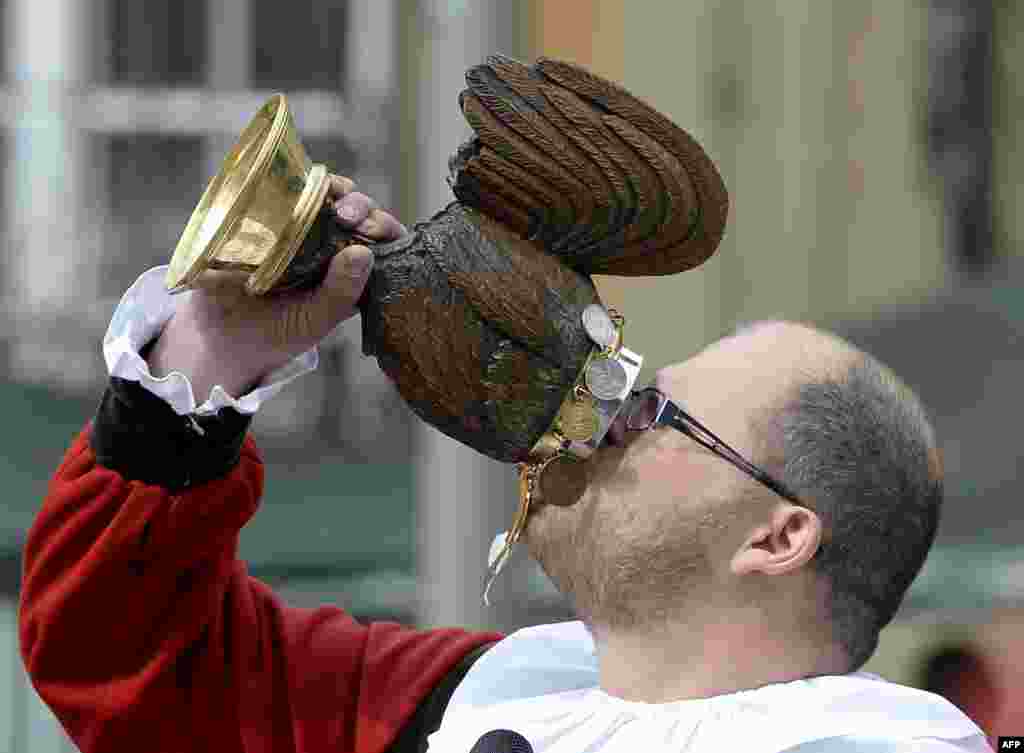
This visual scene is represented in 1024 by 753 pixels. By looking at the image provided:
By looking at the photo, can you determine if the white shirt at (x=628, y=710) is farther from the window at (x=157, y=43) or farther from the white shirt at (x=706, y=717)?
the window at (x=157, y=43)

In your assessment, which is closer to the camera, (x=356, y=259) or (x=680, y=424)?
(x=356, y=259)

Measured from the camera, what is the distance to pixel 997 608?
555 centimetres

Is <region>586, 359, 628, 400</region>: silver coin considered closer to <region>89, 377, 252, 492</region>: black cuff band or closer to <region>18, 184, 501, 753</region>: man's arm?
<region>18, 184, 501, 753</region>: man's arm

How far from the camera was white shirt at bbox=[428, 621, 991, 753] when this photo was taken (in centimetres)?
228

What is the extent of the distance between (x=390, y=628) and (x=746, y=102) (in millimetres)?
3239

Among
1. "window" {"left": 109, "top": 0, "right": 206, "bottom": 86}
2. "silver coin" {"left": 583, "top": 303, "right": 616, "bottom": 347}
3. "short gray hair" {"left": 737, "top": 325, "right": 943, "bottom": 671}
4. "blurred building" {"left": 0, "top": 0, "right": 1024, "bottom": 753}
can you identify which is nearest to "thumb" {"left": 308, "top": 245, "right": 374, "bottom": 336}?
"silver coin" {"left": 583, "top": 303, "right": 616, "bottom": 347}

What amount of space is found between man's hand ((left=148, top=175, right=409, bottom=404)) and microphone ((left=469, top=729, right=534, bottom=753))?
0.53m

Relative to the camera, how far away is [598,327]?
7.57 feet

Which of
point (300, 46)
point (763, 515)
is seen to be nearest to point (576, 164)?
point (763, 515)

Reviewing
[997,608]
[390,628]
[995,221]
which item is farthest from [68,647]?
[995,221]

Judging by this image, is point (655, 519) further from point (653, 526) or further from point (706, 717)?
point (706, 717)

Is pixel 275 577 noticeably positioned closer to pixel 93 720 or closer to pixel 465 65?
pixel 465 65

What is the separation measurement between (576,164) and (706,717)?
685 mm

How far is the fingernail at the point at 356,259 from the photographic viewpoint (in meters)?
2.25
